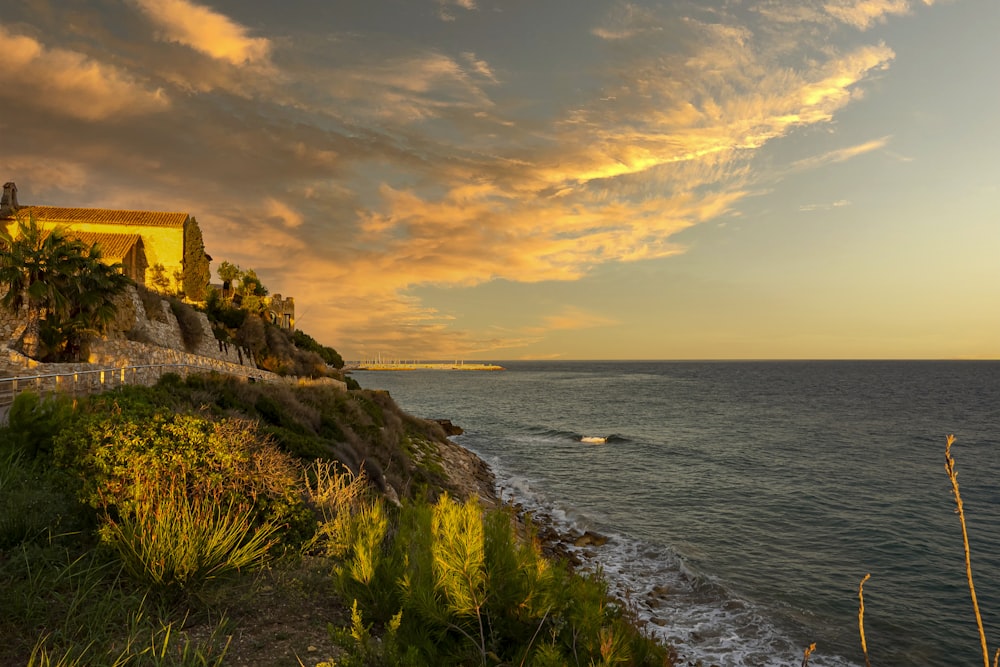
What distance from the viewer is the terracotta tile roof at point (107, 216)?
1885 inches

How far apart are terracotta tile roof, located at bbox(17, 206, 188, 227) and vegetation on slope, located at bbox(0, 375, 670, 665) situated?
160 feet

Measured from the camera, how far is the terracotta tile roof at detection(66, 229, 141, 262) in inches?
1652

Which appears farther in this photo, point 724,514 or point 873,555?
point 724,514

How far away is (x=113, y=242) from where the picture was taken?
43750 millimetres

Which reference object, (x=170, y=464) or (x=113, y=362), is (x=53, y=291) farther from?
(x=170, y=464)

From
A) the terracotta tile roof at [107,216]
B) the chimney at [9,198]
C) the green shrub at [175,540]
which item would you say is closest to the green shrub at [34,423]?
the green shrub at [175,540]

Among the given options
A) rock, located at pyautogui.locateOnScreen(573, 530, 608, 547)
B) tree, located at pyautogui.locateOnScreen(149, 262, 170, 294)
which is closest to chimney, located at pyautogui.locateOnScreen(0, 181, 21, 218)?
tree, located at pyautogui.locateOnScreen(149, 262, 170, 294)

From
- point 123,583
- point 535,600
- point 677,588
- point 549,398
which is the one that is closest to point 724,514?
point 677,588

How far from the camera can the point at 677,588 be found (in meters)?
16.0

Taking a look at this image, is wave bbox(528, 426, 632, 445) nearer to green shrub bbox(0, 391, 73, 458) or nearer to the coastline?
the coastline

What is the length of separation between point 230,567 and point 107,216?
56.6 meters

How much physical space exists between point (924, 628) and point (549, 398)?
72.8m

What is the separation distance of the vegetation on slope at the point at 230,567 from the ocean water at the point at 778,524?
230cm

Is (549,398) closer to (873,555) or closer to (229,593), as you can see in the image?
(873,555)
